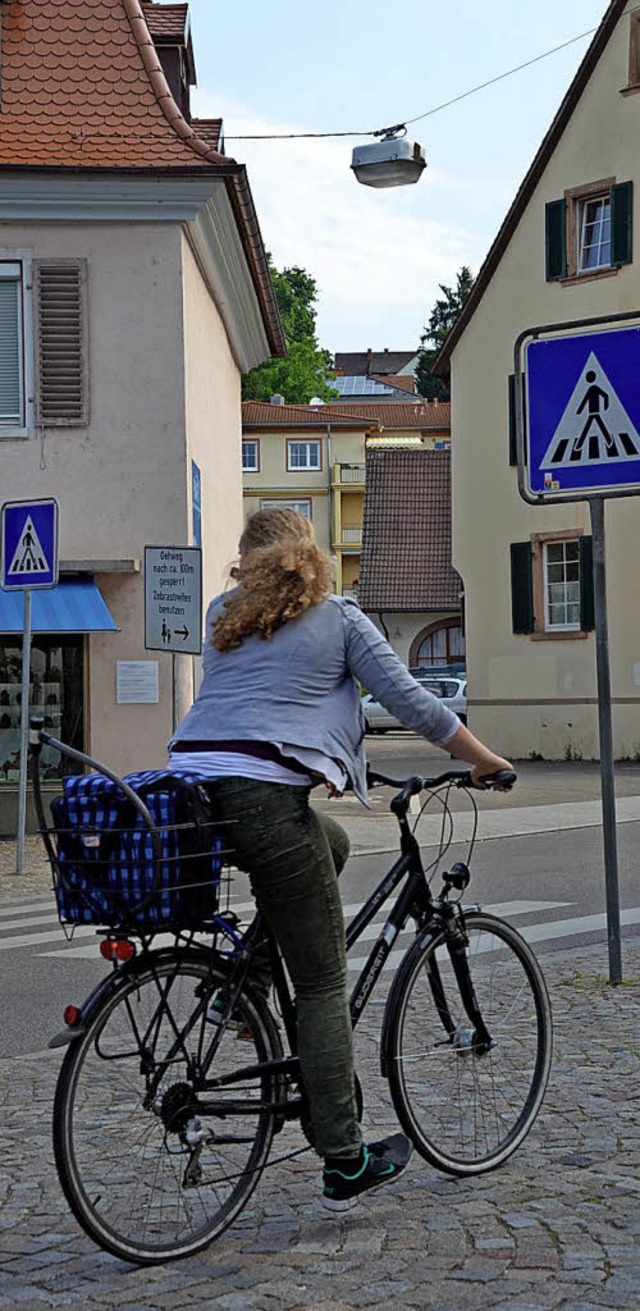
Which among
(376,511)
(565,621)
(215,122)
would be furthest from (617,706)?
(376,511)

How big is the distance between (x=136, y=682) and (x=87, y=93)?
19.5ft

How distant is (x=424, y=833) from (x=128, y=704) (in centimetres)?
309

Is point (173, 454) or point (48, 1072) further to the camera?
point (173, 454)

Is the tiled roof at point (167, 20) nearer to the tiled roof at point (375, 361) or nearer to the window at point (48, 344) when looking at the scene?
the window at point (48, 344)

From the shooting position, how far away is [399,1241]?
4.42 meters

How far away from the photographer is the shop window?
1800cm

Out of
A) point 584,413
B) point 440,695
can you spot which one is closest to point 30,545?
point 584,413

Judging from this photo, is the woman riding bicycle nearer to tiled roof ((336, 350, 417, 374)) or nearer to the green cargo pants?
the green cargo pants

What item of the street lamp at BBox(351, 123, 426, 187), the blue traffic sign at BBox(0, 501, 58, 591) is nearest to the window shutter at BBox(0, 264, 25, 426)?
the blue traffic sign at BBox(0, 501, 58, 591)

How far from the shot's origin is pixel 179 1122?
14.5 ft

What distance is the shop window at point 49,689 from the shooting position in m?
18.0

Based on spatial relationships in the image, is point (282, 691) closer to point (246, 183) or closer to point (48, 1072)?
point (48, 1072)

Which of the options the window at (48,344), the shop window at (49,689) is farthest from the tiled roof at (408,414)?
the shop window at (49,689)

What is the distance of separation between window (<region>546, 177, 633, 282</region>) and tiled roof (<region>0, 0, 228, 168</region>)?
47.8ft
